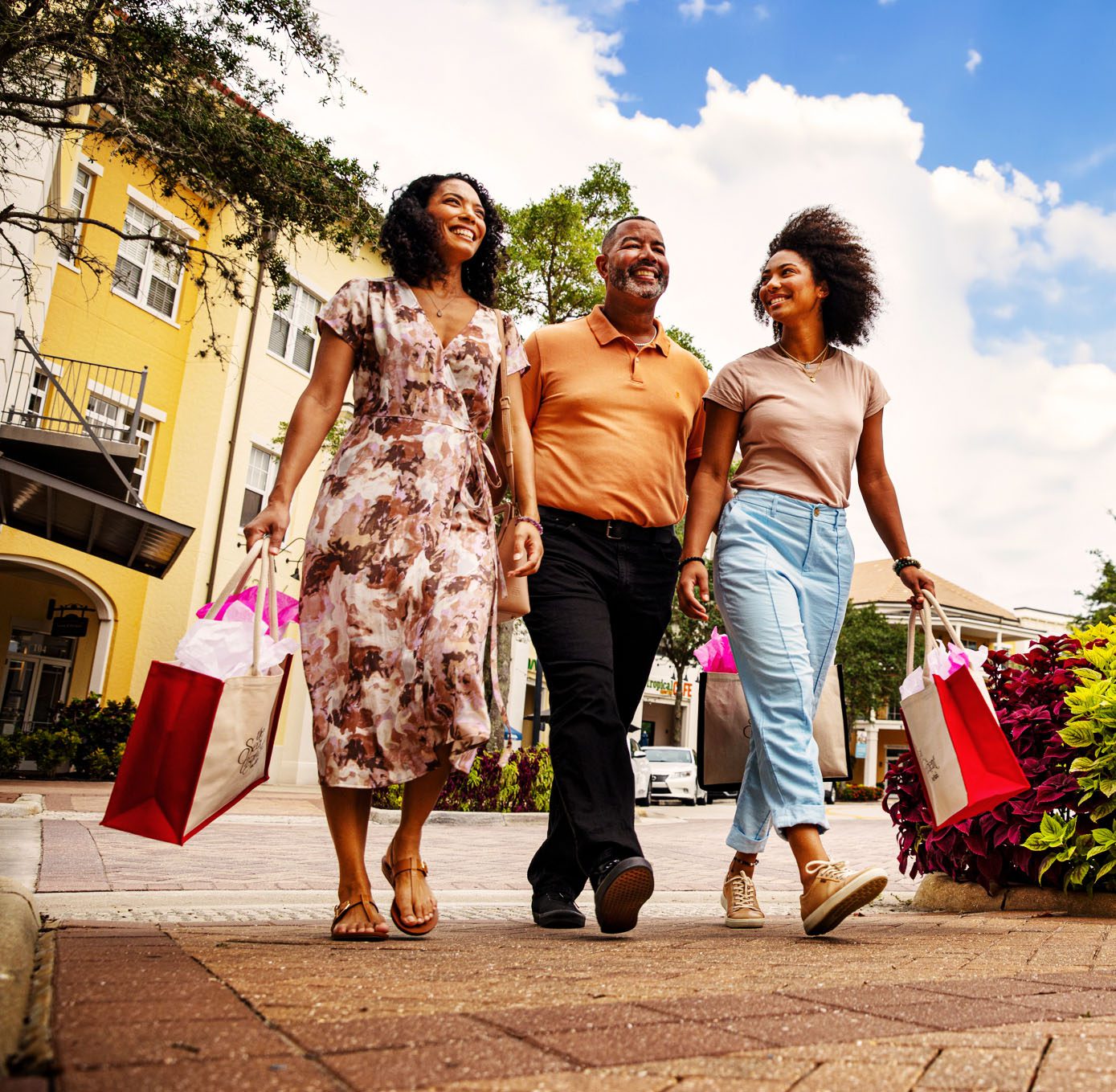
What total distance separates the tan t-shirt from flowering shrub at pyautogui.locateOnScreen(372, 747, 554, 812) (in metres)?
9.22

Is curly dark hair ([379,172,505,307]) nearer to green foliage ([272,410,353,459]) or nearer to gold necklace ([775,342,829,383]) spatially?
gold necklace ([775,342,829,383])

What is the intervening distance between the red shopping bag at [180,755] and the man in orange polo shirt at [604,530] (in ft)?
3.39

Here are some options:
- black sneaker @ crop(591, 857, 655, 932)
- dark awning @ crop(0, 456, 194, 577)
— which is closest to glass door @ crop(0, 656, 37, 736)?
dark awning @ crop(0, 456, 194, 577)

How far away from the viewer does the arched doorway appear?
65.0 feet

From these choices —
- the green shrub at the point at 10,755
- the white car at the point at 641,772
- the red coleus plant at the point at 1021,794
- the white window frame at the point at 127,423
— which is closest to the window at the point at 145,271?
the white window frame at the point at 127,423

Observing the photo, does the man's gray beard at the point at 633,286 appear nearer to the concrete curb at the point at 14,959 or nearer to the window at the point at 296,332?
the concrete curb at the point at 14,959

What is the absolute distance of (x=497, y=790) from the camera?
13891 millimetres

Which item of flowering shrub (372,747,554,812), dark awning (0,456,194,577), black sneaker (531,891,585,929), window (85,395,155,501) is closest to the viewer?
black sneaker (531,891,585,929)

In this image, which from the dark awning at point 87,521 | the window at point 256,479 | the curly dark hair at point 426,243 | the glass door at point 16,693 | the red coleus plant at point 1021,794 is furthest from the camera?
the window at point 256,479

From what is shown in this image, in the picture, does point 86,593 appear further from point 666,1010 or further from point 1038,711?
point 666,1010

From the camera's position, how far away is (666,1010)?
1901 mm

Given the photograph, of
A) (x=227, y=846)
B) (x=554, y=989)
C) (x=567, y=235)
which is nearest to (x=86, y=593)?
(x=567, y=235)

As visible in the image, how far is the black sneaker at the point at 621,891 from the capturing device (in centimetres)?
324

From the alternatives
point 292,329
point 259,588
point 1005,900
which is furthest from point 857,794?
point 259,588
